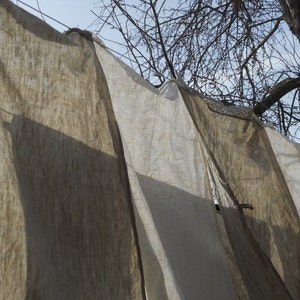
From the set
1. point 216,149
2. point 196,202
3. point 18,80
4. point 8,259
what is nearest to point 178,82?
point 216,149

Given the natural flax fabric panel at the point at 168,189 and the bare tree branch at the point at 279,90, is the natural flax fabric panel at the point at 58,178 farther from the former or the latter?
the bare tree branch at the point at 279,90

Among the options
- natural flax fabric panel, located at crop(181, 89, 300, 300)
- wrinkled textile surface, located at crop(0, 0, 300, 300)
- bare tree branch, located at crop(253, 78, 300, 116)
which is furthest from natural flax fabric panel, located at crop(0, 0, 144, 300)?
bare tree branch, located at crop(253, 78, 300, 116)

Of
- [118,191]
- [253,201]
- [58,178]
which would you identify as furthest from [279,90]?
[58,178]

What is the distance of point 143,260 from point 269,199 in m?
1.12

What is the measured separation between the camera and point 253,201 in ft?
9.56

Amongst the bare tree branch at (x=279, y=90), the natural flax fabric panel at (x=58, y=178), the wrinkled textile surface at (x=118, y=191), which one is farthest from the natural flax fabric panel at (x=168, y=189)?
the bare tree branch at (x=279, y=90)

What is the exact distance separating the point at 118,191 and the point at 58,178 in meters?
0.24

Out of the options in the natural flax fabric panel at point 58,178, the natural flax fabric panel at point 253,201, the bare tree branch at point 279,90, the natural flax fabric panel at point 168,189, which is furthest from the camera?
the bare tree branch at point 279,90

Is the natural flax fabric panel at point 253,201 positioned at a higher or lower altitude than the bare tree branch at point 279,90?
lower

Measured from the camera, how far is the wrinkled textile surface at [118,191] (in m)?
1.82

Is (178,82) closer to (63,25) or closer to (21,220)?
(63,25)

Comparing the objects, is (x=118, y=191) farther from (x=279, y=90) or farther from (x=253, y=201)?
(x=279, y=90)

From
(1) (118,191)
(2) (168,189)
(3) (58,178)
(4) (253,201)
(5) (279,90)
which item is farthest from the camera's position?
(5) (279,90)

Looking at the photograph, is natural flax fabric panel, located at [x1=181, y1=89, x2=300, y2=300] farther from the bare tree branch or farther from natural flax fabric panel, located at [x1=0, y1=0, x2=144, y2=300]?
the bare tree branch
